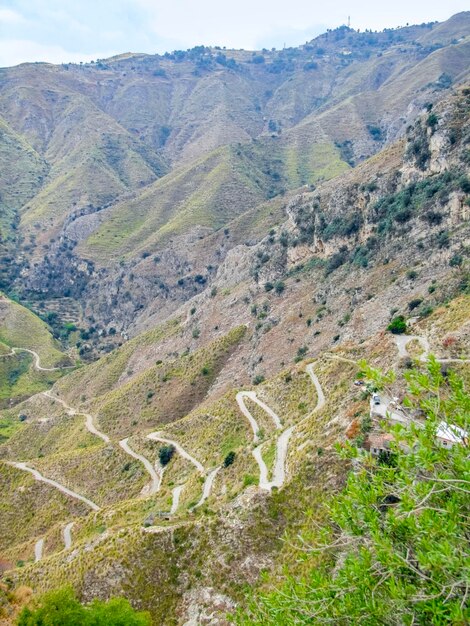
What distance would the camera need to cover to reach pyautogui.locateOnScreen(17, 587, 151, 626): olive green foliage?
29.7 metres

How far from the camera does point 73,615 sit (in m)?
30.0

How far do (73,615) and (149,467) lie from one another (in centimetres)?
3157

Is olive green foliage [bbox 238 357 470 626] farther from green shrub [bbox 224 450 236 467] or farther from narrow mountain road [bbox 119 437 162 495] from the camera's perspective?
narrow mountain road [bbox 119 437 162 495]

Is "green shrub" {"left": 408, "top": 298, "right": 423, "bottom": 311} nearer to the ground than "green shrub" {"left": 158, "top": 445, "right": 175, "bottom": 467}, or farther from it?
farther from it

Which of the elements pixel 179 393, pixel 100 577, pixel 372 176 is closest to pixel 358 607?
pixel 100 577

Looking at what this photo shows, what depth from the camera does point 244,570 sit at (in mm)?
34188

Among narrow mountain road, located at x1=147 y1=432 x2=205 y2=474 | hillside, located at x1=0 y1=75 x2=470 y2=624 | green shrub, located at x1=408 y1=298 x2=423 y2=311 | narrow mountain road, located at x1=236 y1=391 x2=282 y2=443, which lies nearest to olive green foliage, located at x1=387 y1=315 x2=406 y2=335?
hillside, located at x1=0 y1=75 x2=470 y2=624

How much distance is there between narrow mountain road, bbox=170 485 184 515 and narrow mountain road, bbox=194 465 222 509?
2.50 m

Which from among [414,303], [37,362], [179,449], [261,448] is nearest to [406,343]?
[414,303]

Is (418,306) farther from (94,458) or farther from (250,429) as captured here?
(94,458)

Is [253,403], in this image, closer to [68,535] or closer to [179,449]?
[179,449]

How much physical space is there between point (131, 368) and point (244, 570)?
7464cm

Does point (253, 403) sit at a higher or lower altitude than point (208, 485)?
higher

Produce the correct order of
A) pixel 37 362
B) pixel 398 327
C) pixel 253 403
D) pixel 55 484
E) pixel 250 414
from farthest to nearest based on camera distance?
pixel 37 362, pixel 55 484, pixel 253 403, pixel 250 414, pixel 398 327
